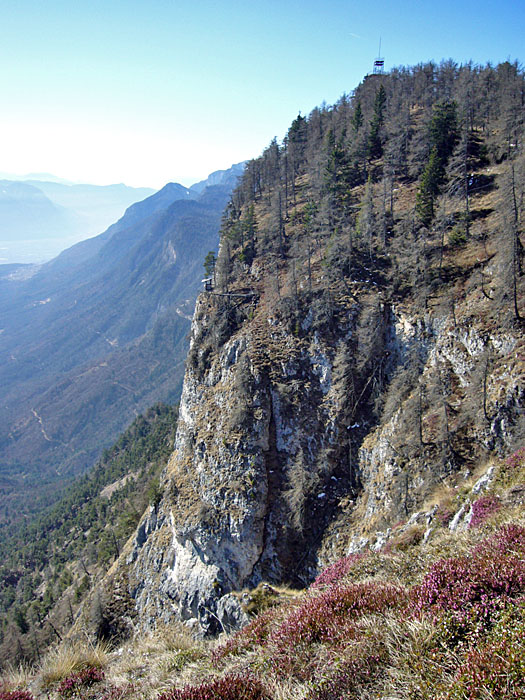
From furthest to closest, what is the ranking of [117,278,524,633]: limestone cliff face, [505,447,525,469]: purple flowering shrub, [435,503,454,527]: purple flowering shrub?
[117,278,524,633]: limestone cliff face, [435,503,454,527]: purple flowering shrub, [505,447,525,469]: purple flowering shrub

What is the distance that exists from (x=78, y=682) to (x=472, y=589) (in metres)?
7.56

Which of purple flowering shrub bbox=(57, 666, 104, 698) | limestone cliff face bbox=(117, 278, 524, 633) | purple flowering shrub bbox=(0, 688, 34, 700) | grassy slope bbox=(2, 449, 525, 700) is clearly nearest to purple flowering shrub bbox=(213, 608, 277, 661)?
grassy slope bbox=(2, 449, 525, 700)

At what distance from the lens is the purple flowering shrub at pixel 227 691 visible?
463 cm

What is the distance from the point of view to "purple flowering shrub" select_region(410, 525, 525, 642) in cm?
472

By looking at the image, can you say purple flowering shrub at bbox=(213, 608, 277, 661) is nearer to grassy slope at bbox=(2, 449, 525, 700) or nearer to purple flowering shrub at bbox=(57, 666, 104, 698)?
grassy slope at bbox=(2, 449, 525, 700)

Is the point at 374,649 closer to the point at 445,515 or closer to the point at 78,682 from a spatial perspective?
the point at 78,682

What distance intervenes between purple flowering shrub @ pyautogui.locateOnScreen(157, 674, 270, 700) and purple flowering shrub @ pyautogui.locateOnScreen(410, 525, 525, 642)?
249 centimetres

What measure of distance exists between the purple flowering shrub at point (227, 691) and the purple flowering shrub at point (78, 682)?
11.1 ft

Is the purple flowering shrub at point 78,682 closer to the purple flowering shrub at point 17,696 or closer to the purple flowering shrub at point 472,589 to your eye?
the purple flowering shrub at point 17,696

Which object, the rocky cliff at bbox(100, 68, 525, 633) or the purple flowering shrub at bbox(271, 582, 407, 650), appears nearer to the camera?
the purple flowering shrub at bbox(271, 582, 407, 650)

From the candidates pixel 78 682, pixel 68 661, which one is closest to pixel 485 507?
pixel 78 682

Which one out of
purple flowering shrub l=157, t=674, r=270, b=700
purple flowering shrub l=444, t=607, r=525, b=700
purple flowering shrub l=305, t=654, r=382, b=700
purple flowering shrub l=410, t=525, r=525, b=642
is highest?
purple flowering shrub l=444, t=607, r=525, b=700

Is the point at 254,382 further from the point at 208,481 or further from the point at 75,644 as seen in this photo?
the point at 75,644

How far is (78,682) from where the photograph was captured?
7.04 meters
